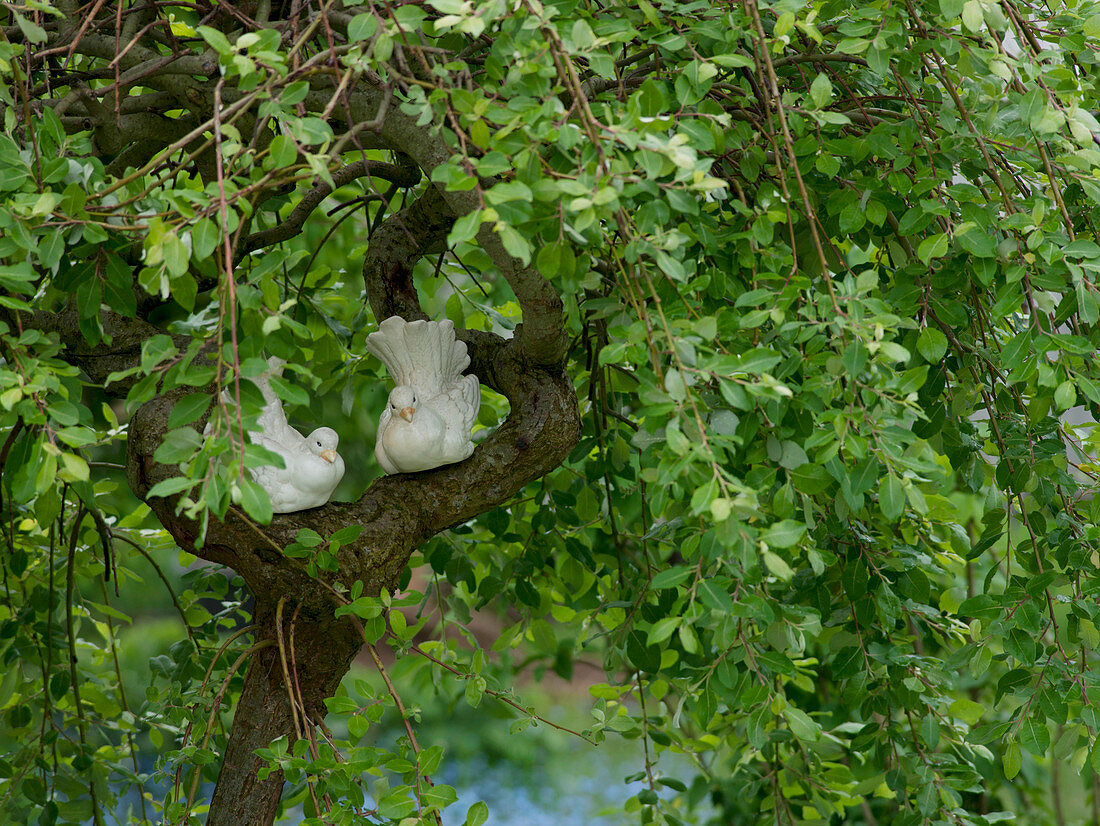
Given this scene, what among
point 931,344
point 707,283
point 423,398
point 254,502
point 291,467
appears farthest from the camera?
point 423,398

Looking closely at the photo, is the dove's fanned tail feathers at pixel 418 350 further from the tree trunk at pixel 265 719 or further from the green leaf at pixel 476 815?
the green leaf at pixel 476 815

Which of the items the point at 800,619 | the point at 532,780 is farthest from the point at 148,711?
the point at 532,780

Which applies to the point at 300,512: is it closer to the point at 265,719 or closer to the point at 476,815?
the point at 265,719

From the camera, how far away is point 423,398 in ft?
4.17

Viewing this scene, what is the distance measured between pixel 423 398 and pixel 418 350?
0.06 meters

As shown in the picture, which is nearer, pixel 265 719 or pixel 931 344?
pixel 931 344

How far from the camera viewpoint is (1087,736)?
0.99 metres

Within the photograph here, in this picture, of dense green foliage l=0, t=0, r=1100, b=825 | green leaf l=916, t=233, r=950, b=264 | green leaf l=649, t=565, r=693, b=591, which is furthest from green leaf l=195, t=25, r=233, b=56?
green leaf l=916, t=233, r=950, b=264

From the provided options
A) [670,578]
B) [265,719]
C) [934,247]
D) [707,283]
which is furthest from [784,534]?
[265,719]

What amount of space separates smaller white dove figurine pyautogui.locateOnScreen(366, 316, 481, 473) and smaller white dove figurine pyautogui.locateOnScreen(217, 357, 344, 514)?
79 millimetres

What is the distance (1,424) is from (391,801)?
49cm

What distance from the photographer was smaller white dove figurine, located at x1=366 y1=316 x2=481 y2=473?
1211 millimetres

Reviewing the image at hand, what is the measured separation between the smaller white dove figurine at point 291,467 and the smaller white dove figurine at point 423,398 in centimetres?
8

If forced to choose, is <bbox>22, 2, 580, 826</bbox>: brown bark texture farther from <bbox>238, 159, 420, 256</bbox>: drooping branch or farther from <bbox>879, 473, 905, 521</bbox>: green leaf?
<bbox>879, 473, 905, 521</bbox>: green leaf
